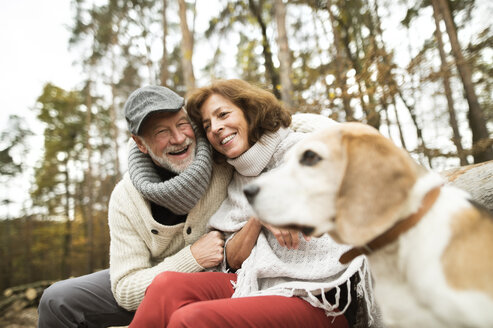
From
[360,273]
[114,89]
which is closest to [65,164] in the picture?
[114,89]

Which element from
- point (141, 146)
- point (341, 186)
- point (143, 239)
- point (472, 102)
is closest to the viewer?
point (341, 186)

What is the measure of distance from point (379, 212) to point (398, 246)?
0.20 m

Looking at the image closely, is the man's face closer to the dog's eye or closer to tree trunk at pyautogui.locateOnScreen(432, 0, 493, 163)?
the dog's eye

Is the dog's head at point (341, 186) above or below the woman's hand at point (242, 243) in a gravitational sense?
above

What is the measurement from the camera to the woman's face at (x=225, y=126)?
238cm

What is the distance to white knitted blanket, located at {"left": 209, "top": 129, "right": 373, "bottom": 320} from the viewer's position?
5.98 feet

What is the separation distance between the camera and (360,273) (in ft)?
6.13

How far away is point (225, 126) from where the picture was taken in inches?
94.1

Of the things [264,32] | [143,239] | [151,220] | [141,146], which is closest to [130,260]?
[143,239]

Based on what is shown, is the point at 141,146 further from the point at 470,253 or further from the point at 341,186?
the point at 470,253

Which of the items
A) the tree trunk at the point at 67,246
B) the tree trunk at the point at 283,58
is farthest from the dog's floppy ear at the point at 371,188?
the tree trunk at the point at 67,246

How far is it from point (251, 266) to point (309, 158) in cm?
94

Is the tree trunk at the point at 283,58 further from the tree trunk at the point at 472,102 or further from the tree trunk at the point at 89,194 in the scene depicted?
the tree trunk at the point at 89,194

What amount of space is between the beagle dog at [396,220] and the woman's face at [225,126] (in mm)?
988
